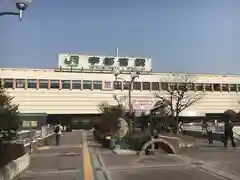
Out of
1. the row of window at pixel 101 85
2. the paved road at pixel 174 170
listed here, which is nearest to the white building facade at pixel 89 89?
the row of window at pixel 101 85

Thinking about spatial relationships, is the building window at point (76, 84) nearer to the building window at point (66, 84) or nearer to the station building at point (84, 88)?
the station building at point (84, 88)

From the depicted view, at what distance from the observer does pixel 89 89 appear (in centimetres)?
9831

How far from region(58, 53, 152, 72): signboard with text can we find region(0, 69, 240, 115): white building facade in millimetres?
1880

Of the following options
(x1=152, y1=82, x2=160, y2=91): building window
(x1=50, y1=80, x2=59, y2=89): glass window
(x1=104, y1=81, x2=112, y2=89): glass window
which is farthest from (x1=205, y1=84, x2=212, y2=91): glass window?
(x1=50, y1=80, x2=59, y2=89): glass window

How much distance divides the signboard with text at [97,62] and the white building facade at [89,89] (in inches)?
74.0

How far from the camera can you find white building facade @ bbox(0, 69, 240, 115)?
92250 mm

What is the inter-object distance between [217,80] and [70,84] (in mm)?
36820

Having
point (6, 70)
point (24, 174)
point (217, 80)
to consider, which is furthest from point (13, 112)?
point (217, 80)

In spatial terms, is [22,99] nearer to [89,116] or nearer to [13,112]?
[89,116]

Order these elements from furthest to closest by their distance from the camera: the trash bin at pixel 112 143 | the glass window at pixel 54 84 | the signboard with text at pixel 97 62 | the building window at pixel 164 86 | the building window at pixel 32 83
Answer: the glass window at pixel 54 84 < the signboard with text at pixel 97 62 < the building window at pixel 164 86 < the building window at pixel 32 83 < the trash bin at pixel 112 143

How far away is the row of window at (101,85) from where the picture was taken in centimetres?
9238

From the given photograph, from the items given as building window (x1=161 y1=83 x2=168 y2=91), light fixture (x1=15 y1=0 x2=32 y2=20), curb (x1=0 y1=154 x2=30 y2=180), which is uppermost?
building window (x1=161 y1=83 x2=168 y2=91)

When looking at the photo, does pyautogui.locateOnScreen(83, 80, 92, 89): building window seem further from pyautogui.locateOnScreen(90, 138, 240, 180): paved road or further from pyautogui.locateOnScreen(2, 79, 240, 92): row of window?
pyautogui.locateOnScreen(90, 138, 240, 180): paved road

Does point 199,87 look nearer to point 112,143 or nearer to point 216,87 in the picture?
point 216,87
